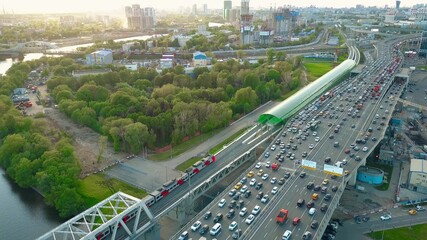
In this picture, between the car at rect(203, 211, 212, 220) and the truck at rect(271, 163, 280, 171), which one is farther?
the truck at rect(271, 163, 280, 171)

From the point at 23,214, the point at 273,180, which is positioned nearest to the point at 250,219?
the point at 273,180

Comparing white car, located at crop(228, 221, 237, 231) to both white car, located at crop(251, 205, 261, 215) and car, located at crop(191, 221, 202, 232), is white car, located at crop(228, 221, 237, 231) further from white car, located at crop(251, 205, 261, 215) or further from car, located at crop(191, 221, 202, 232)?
car, located at crop(191, 221, 202, 232)

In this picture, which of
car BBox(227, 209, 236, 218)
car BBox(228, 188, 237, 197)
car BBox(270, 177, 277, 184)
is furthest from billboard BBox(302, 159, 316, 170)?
car BBox(227, 209, 236, 218)

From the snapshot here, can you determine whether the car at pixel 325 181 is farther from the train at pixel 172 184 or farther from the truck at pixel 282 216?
the train at pixel 172 184

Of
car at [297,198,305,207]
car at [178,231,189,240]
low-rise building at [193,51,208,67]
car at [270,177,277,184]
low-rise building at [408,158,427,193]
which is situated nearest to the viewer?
car at [178,231,189,240]

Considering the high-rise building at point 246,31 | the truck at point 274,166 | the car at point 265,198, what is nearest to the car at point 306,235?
the car at point 265,198

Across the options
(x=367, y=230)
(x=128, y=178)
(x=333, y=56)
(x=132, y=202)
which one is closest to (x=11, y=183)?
(x=128, y=178)

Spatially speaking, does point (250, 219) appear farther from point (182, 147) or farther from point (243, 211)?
point (182, 147)
